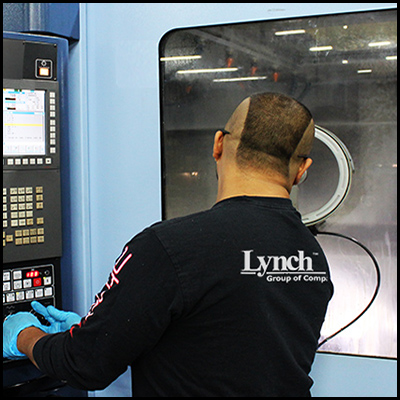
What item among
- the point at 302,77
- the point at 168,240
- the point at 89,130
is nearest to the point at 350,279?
the point at 302,77

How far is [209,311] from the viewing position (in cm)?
95

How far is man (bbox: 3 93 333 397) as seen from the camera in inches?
36.7

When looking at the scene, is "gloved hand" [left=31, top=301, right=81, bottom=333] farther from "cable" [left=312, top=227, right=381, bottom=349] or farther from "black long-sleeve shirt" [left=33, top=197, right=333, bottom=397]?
"cable" [left=312, top=227, right=381, bottom=349]

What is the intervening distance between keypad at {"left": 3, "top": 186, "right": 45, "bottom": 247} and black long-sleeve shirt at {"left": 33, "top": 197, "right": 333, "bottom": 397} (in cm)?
45

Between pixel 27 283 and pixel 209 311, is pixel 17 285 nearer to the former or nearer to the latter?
pixel 27 283

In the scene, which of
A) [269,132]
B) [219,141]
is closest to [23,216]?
[219,141]

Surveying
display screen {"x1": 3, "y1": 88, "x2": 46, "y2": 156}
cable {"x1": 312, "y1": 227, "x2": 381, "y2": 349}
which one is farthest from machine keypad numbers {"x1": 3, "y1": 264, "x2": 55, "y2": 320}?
cable {"x1": 312, "y1": 227, "x2": 381, "y2": 349}

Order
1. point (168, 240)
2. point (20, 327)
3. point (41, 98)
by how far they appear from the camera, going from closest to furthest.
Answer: point (168, 240)
point (20, 327)
point (41, 98)

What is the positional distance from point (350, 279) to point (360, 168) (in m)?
0.34

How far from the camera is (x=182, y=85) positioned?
5.10 ft

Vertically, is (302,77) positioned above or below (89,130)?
above

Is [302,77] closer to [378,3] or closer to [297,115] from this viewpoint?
[378,3]

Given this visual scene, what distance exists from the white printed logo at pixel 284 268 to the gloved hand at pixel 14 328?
0.67 metres

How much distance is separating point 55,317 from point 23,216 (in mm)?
306
